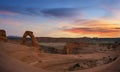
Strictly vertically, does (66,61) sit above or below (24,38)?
below

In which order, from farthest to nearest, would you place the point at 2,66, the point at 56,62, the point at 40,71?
the point at 56,62 → the point at 40,71 → the point at 2,66

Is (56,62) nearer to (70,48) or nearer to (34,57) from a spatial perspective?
(34,57)

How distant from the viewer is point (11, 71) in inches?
281

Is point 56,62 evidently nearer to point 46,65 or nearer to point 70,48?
point 46,65

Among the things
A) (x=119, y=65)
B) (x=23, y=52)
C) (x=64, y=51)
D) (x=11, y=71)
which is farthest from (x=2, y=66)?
(x=64, y=51)

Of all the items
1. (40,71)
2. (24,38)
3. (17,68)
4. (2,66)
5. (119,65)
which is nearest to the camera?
(2,66)

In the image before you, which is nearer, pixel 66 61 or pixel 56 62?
pixel 56 62

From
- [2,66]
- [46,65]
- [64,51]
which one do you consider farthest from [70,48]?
[2,66]

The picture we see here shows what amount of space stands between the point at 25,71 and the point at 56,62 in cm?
1752

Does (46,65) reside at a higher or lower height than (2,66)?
lower

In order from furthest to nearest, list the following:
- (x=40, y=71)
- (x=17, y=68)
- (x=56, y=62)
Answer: (x=56, y=62) → (x=40, y=71) → (x=17, y=68)

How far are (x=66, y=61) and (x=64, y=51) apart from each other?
25.9 metres

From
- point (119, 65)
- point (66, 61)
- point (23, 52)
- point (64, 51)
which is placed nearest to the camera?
point (119, 65)

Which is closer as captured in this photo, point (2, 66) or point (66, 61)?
point (2, 66)
